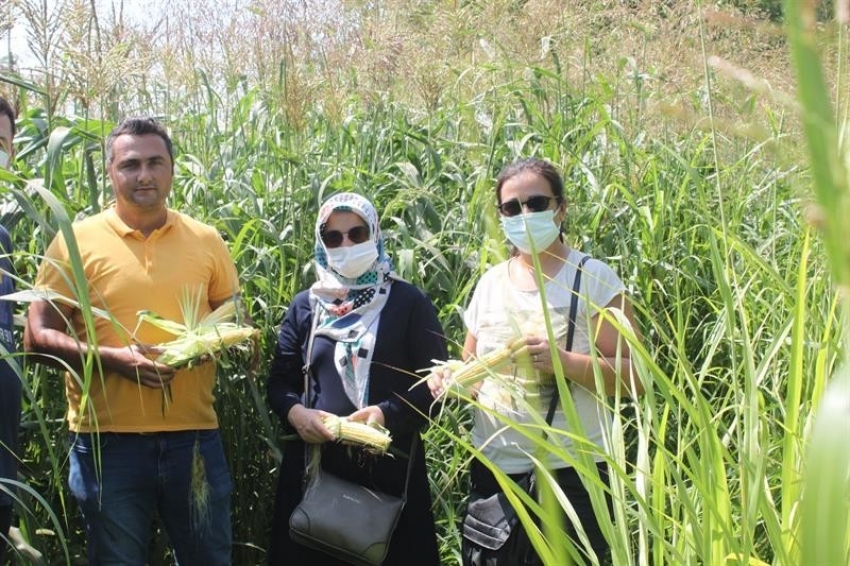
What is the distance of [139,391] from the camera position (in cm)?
333

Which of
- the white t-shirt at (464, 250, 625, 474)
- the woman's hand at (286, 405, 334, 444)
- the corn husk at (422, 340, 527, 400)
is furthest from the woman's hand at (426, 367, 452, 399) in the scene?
the woman's hand at (286, 405, 334, 444)

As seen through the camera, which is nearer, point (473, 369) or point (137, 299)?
point (473, 369)

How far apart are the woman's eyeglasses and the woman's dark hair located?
0.11ft

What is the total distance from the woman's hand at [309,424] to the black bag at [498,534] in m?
0.50

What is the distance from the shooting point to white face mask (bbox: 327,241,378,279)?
349 cm

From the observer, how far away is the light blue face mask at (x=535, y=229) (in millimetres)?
3201

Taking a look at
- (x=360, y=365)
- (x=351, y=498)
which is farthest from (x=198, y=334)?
(x=351, y=498)

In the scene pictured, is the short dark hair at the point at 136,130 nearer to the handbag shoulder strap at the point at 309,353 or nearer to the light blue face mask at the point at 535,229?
→ the handbag shoulder strap at the point at 309,353

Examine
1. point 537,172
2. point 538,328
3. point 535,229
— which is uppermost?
point 537,172

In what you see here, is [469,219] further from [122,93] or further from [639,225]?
[122,93]

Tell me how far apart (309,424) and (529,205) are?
3.07 feet

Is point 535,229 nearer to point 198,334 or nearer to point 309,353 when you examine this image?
point 309,353

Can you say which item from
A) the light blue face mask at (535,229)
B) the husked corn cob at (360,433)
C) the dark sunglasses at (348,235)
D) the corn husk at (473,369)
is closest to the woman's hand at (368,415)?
the husked corn cob at (360,433)

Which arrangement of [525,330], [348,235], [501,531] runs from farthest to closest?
1. [348,235]
2. [501,531]
3. [525,330]
